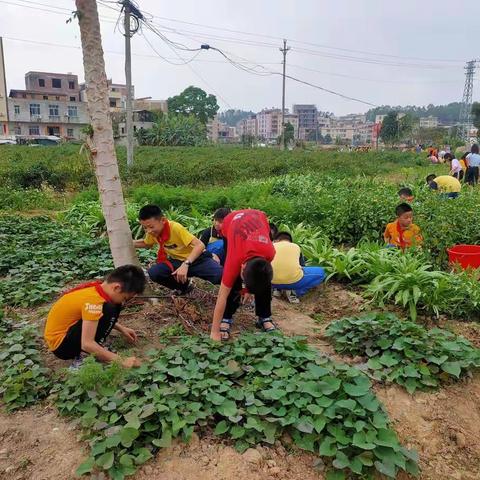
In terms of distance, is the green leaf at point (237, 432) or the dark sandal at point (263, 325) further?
the dark sandal at point (263, 325)

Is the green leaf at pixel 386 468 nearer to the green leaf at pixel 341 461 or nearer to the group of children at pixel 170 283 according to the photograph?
the green leaf at pixel 341 461

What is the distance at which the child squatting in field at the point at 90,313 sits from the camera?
298 cm

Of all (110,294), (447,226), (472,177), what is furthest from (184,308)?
(472,177)

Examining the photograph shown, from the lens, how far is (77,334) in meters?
3.10

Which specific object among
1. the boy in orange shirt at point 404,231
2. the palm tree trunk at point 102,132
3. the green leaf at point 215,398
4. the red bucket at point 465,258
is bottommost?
the green leaf at point 215,398

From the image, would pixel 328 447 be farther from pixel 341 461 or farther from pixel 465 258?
pixel 465 258

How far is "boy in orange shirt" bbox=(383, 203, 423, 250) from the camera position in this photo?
560 centimetres

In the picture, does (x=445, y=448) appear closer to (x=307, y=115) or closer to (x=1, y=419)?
(x=1, y=419)

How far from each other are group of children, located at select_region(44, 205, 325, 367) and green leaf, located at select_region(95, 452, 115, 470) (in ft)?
2.55

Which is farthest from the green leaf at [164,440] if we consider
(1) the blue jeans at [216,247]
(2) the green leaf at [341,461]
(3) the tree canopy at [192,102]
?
(3) the tree canopy at [192,102]

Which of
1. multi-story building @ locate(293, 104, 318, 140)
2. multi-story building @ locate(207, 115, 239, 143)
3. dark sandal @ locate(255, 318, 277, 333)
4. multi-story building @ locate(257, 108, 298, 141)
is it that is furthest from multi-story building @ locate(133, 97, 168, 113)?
dark sandal @ locate(255, 318, 277, 333)

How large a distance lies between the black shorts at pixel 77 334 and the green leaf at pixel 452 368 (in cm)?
221

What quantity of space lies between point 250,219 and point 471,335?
7.19 ft

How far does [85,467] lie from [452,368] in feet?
7.43
